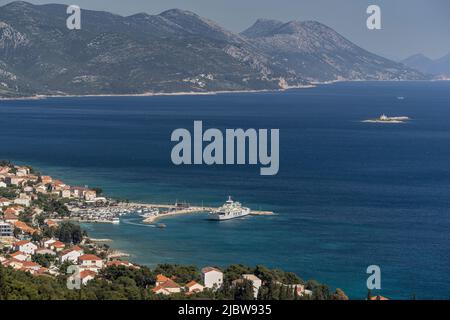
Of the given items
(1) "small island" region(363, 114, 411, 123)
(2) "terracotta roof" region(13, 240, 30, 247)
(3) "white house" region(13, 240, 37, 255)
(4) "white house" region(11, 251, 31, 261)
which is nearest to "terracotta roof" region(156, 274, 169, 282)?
(4) "white house" region(11, 251, 31, 261)

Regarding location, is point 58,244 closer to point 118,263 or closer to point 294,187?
point 118,263

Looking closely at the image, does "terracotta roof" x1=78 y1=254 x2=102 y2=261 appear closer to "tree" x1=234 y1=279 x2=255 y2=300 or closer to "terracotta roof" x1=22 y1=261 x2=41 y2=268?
"terracotta roof" x1=22 y1=261 x2=41 y2=268

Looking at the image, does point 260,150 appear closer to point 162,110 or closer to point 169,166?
point 169,166

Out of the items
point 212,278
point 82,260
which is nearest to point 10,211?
point 82,260

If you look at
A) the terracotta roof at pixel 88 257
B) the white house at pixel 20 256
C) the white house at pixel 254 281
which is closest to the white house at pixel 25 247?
the white house at pixel 20 256
